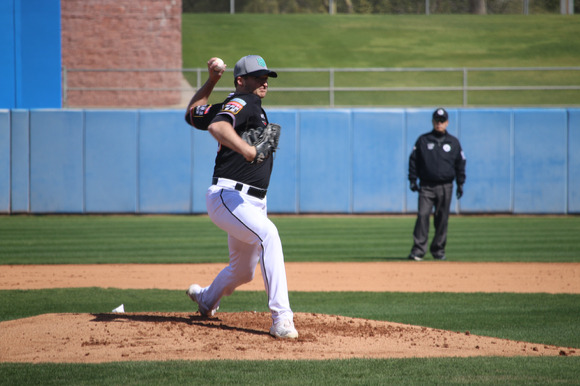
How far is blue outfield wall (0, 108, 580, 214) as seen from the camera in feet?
60.7

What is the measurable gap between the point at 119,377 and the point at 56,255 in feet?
25.6

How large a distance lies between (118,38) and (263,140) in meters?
23.4

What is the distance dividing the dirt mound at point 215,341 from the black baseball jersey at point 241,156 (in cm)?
114

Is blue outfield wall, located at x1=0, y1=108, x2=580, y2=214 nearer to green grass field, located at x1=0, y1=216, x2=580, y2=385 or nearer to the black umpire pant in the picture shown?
green grass field, located at x1=0, y1=216, x2=580, y2=385

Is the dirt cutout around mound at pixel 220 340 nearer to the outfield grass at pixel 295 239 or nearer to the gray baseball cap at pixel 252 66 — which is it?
the gray baseball cap at pixel 252 66

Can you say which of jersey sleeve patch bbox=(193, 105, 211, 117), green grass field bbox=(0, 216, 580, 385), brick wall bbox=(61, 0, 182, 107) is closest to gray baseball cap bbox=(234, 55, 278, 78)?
jersey sleeve patch bbox=(193, 105, 211, 117)

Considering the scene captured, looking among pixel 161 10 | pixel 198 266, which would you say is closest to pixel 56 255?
pixel 198 266

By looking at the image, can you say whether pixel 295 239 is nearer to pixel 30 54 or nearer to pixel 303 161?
pixel 303 161

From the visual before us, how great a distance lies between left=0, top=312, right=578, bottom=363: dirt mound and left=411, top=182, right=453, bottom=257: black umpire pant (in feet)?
16.6

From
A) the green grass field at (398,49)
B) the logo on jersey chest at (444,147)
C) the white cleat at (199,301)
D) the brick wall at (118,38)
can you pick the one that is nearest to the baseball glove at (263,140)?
the white cleat at (199,301)

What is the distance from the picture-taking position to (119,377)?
4223 mm

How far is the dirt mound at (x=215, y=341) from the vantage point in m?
4.74

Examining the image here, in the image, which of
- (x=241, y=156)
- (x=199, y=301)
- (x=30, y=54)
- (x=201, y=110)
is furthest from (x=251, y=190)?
(x=30, y=54)

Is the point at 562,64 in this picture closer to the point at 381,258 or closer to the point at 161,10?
the point at 161,10
